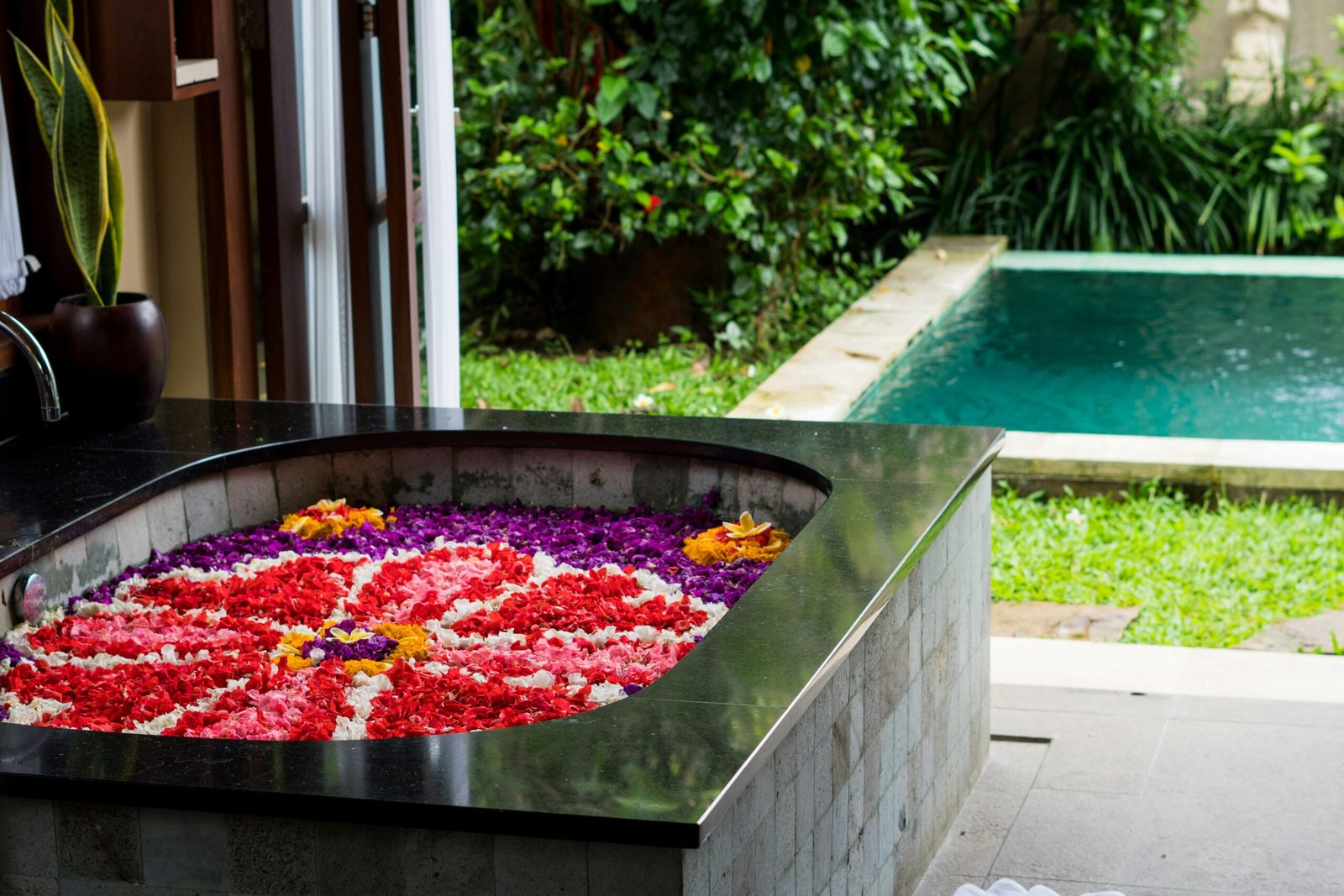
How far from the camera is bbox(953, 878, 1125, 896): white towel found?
2426 millimetres

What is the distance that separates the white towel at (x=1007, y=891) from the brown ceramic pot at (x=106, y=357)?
1.65 m

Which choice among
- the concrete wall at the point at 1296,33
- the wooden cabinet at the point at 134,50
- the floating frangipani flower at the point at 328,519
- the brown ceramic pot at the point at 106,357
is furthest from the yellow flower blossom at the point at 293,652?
the concrete wall at the point at 1296,33

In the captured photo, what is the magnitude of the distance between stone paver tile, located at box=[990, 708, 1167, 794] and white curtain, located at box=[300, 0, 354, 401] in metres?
1.68

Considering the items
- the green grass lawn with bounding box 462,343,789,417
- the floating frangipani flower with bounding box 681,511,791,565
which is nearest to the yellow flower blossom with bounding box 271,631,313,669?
the floating frangipani flower with bounding box 681,511,791,565

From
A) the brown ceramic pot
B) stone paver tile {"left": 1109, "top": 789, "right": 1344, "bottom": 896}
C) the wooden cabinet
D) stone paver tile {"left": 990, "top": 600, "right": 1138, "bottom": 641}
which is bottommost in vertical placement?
stone paver tile {"left": 990, "top": 600, "right": 1138, "bottom": 641}

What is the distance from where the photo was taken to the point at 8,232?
9.65ft

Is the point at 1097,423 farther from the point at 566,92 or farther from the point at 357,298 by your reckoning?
the point at 357,298

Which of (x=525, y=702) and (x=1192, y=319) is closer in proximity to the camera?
(x=525, y=702)

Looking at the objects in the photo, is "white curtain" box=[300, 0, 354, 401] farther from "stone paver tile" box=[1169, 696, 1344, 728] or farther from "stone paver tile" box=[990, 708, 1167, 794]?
"stone paver tile" box=[1169, 696, 1344, 728]

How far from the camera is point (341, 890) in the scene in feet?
5.16

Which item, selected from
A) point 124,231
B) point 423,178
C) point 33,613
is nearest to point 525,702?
point 33,613

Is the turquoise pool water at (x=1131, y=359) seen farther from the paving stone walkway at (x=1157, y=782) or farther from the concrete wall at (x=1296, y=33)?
the paving stone walkway at (x=1157, y=782)

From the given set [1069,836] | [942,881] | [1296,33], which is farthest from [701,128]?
[1296,33]

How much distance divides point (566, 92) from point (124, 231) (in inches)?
141
